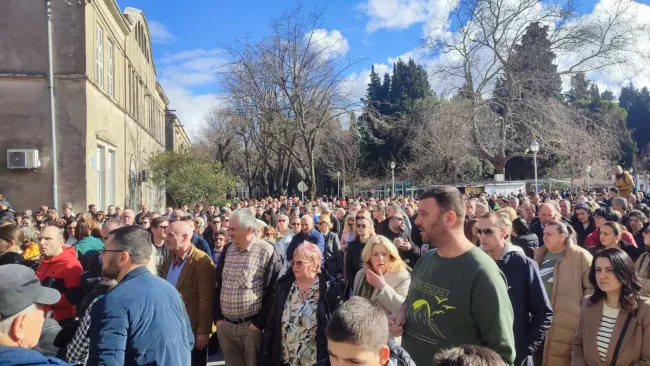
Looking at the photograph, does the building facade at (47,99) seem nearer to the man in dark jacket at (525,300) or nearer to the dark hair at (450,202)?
the man in dark jacket at (525,300)

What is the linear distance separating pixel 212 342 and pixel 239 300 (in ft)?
4.21

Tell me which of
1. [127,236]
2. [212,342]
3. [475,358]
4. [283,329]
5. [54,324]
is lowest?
[212,342]

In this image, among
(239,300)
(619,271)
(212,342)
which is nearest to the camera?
(619,271)

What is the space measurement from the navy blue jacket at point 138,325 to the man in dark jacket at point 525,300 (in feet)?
8.11

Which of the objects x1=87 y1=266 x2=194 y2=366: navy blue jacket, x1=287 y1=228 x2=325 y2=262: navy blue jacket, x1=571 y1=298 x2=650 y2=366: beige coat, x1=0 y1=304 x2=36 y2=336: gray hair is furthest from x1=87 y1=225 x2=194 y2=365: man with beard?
x1=287 y1=228 x2=325 y2=262: navy blue jacket

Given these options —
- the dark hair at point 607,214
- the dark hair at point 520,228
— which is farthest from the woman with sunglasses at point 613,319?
the dark hair at point 607,214

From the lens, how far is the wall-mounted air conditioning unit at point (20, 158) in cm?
1761

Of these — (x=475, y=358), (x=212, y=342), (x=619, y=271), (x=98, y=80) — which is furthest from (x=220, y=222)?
(x=98, y=80)

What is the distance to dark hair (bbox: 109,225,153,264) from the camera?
10.8ft

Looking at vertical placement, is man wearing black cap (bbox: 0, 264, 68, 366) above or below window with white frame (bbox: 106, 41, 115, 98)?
below

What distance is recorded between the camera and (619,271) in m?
3.77

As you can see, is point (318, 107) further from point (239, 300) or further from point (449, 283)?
point (449, 283)

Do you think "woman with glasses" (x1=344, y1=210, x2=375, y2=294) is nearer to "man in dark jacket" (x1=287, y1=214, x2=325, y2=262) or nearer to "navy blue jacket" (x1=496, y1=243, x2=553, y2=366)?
"man in dark jacket" (x1=287, y1=214, x2=325, y2=262)

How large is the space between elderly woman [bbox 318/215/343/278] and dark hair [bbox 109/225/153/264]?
16.0ft
